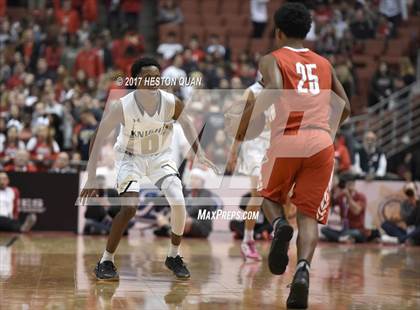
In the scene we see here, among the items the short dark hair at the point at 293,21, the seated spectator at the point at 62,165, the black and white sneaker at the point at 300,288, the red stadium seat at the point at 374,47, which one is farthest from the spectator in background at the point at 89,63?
the black and white sneaker at the point at 300,288

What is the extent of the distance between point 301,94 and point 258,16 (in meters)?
15.4

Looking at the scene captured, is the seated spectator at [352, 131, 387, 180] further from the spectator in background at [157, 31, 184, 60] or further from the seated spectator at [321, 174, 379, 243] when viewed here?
the spectator in background at [157, 31, 184, 60]

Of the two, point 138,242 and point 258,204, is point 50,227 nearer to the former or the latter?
point 138,242

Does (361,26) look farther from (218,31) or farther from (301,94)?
(301,94)

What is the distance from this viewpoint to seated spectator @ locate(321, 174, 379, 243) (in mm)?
14289

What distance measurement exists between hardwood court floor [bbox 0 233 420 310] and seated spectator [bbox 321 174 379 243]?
5.17 feet

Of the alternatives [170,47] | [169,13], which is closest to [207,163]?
[170,47]

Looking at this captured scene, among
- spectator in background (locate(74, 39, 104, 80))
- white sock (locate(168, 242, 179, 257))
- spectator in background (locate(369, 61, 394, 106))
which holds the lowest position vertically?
spectator in background (locate(369, 61, 394, 106))

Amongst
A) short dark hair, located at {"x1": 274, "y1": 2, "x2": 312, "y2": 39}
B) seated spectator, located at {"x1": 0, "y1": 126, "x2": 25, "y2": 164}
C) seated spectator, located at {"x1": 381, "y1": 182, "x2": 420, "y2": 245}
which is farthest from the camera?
seated spectator, located at {"x1": 0, "y1": 126, "x2": 25, "y2": 164}

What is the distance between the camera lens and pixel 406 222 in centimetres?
1443

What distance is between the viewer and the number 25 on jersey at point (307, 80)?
6762 mm

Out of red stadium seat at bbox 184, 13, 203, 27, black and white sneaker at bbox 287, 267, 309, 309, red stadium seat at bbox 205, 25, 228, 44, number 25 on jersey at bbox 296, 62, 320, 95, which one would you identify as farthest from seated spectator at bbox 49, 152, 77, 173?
black and white sneaker at bbox 287, 267, 309, 309

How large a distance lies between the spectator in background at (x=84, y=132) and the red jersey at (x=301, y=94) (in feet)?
29.2

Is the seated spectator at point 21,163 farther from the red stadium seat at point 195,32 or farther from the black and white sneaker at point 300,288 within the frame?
the black and white sneaker at point 300,288
